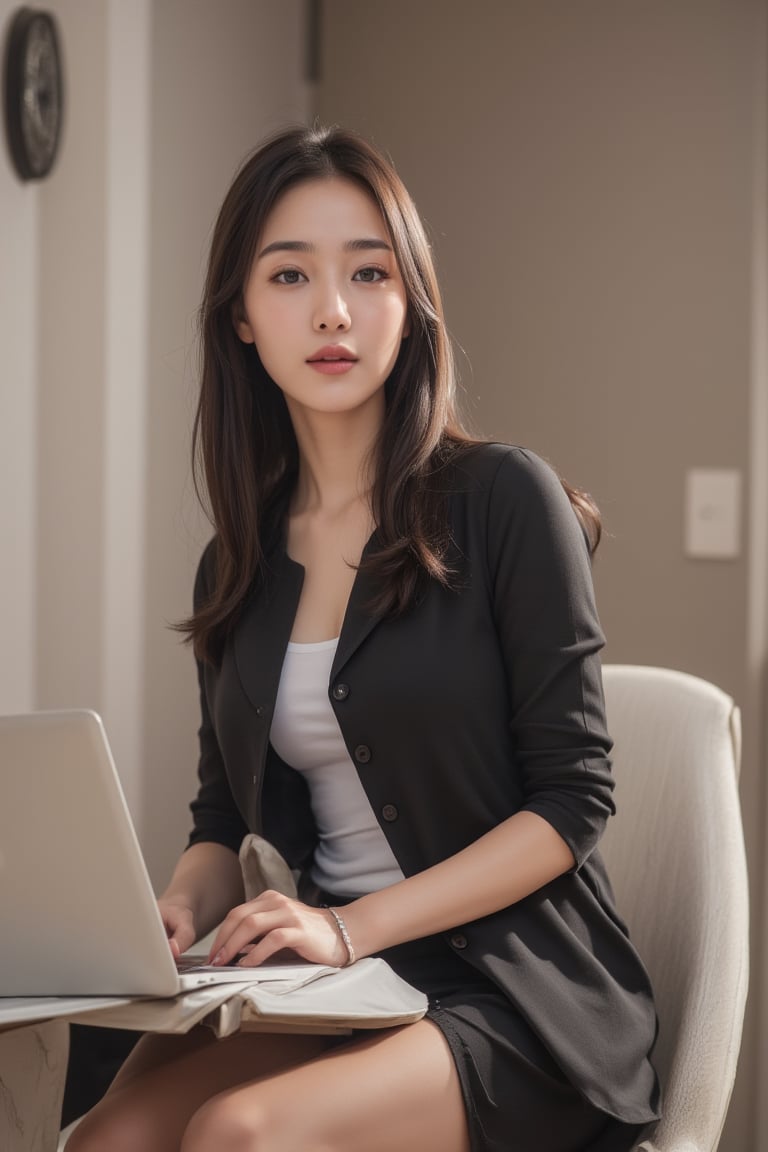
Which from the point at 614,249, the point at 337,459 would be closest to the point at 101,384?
the point at 337,459

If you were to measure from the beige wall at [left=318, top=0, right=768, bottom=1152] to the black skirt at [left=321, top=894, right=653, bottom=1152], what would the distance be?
110 cm

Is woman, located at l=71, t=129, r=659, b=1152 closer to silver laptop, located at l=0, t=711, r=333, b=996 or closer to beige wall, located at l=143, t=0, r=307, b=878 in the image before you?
silver laptop, located at l=0, t=711, r=333, b=996

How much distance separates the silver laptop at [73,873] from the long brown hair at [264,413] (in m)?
0.50

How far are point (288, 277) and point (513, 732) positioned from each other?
1.89 feet

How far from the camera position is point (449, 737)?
1.37 m

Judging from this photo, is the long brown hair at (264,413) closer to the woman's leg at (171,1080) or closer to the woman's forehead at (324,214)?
the woman's forehead at (324,214)

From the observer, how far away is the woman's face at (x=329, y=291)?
150 centimetres

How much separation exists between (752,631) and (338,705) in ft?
3.87

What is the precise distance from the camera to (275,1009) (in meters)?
1.01

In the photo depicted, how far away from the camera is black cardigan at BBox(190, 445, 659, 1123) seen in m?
1.33

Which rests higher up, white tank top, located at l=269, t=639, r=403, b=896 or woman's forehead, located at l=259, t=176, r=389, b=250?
woman's forehead, located at l=259, t=176, r=389, b=250

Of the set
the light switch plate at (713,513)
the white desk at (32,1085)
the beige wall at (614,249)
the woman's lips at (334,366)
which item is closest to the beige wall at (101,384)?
the beige wall at (614,249)

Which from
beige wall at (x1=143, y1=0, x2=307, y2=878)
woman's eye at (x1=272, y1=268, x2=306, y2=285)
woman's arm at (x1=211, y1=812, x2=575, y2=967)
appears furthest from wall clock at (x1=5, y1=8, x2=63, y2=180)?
woman's arm at (x1=211, y1=812, x2=575, y2=967)

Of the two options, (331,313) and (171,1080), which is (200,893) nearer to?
(171,1080)
